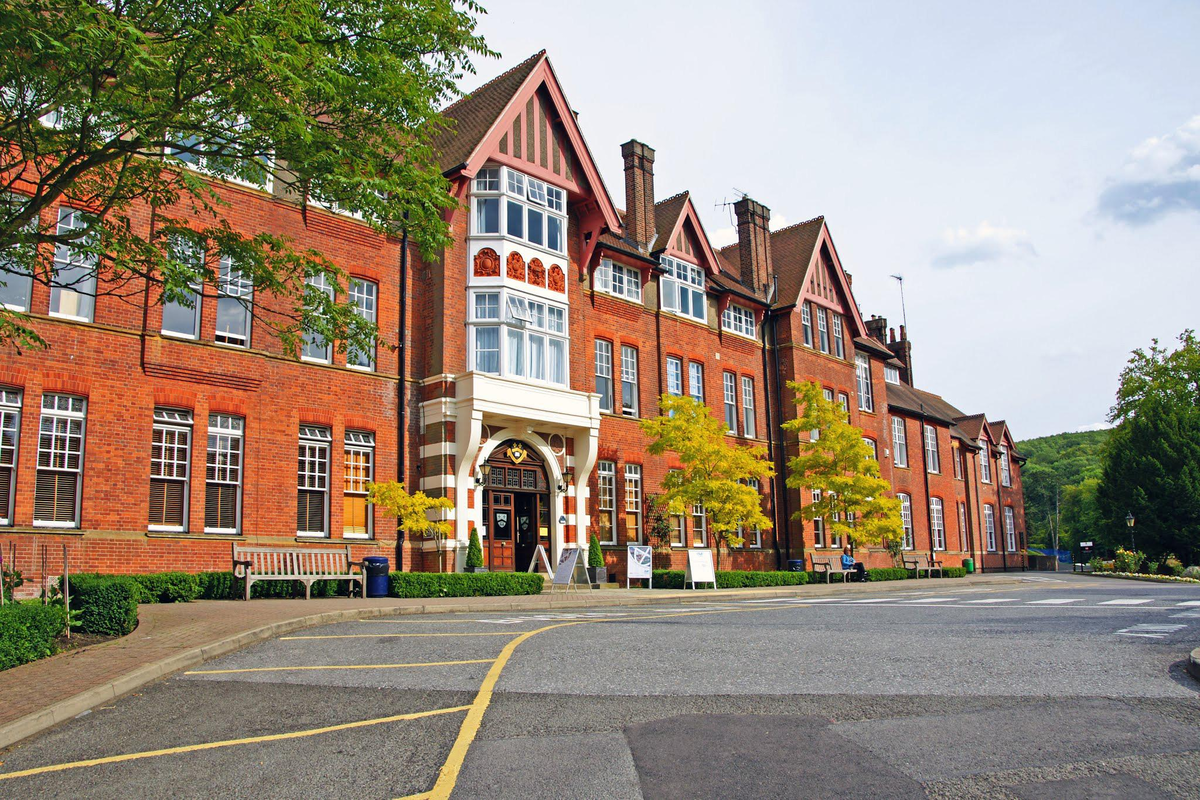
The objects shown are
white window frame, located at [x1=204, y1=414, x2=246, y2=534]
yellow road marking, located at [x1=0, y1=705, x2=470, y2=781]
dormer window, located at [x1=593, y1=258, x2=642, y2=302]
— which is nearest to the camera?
yellow road marking, located at [x1=0, y1=705, x2=470, y2=781]

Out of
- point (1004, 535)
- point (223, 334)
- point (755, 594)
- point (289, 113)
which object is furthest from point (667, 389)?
point (1004, 535)

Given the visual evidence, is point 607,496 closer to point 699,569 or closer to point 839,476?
point 699,569

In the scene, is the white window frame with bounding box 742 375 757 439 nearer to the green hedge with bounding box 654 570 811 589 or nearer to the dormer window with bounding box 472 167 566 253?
the green hedge with bounding box 654 570 811 589

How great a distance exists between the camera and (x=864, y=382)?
43.4 meters

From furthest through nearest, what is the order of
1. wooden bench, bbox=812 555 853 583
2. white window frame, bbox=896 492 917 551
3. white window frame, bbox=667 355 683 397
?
white window frame, bbox=896 492 917 551 → wooden bench, bbox=812 555 853 583 → white window frame, bbox=667 355 683 397

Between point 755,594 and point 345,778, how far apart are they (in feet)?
65.6

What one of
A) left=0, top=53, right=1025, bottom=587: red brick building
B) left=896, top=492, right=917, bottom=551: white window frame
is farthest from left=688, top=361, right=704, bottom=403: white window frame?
left=896, top=492, right=917, bottom=551: white window frame

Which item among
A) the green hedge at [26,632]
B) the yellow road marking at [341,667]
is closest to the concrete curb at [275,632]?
the yellow road marking at [341,667]

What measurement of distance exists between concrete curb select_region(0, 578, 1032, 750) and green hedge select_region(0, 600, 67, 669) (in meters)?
1.51

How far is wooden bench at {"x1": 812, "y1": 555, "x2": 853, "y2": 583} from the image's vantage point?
33969 mm

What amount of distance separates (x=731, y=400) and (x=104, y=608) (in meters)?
26.6

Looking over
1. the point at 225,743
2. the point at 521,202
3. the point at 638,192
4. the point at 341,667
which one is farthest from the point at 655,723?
the point at 638,192

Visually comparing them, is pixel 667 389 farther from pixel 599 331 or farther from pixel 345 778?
pixel 345 778

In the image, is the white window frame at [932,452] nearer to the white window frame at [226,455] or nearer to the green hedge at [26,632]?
the white window frame at [226,455]
